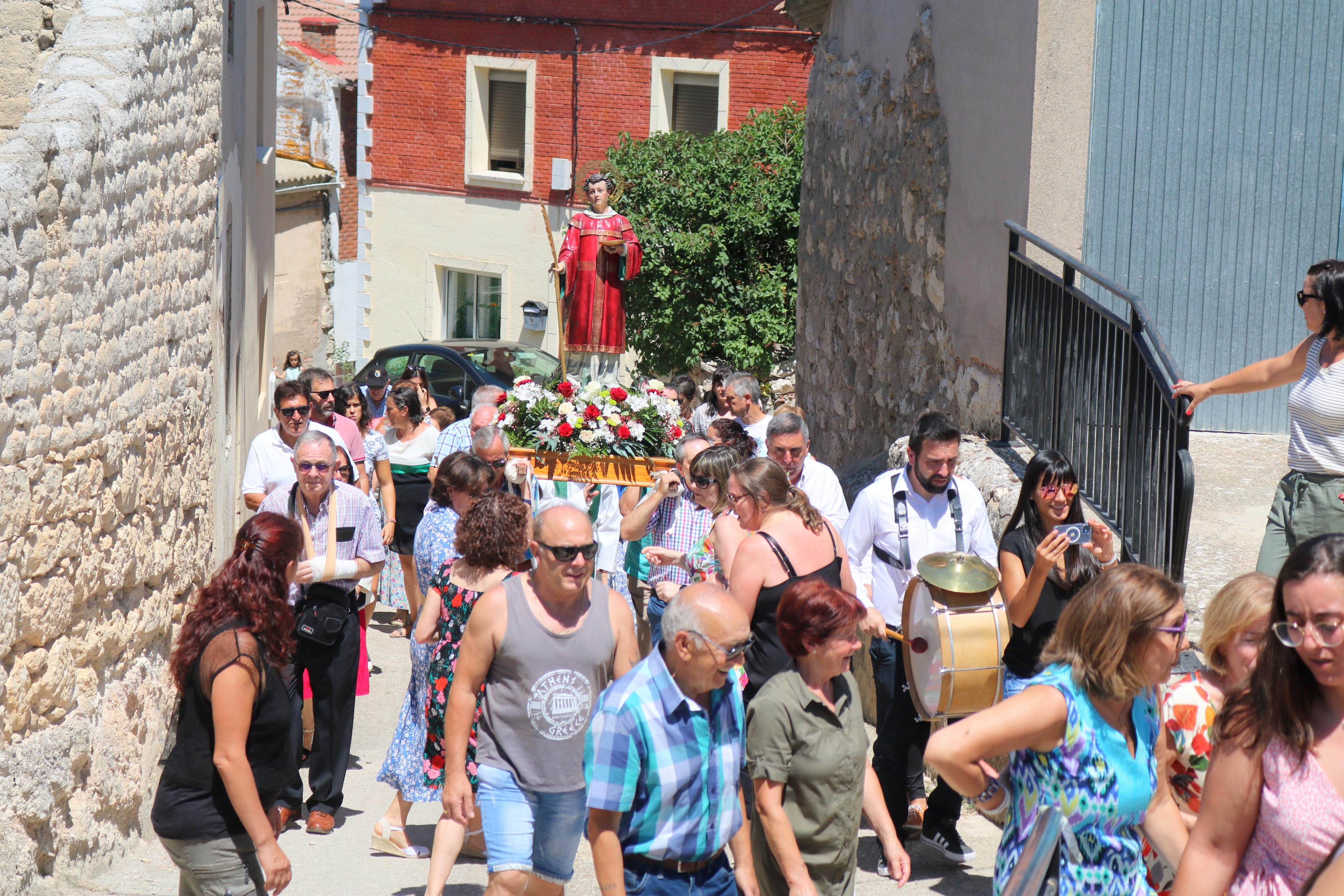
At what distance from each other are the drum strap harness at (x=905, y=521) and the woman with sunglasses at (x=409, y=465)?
4.33 meters

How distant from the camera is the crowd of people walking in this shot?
3.18 metres

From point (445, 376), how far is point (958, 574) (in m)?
12.9

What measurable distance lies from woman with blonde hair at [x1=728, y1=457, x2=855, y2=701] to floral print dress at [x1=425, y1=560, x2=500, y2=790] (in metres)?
1.04

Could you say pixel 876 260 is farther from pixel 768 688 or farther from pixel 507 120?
pixel 507 120

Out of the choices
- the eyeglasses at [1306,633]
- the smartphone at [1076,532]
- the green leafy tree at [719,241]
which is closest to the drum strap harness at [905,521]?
the smartphone at [1076,532]

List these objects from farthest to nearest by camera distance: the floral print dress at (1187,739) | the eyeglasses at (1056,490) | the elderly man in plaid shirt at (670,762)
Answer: the eyeglasses at (1056,490) → the floral print dress at (1187,739) → the elderly man in plaid shirt at (670,762)

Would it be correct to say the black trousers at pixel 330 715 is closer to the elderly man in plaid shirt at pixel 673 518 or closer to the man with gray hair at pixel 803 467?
the elderly man in plaid shirt at pixel 673 518

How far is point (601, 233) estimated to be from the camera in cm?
1714

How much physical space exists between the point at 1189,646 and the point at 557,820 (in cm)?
273

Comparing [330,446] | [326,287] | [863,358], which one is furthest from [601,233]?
[330,446]

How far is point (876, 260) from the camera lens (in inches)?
404

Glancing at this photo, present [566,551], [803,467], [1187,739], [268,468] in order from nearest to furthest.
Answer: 1. [1187,739]
2. [566,551]
3. [803,467]
4. [268,468]

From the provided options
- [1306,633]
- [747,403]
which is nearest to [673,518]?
[747,403]

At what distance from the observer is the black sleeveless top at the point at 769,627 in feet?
16.2
